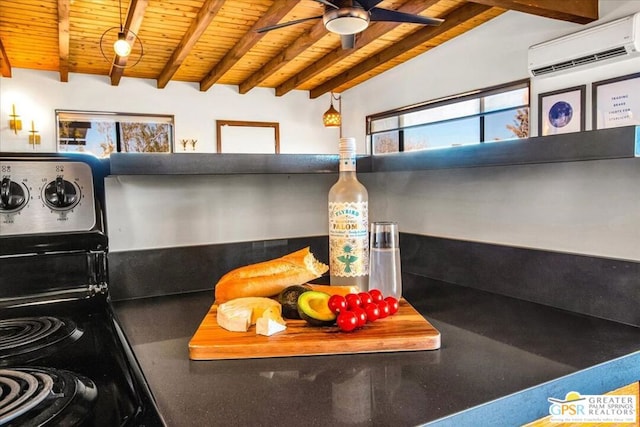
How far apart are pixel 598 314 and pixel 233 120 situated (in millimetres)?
5257

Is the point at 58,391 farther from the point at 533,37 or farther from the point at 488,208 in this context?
the point at 533,37

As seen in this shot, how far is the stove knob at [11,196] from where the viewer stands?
85 cm

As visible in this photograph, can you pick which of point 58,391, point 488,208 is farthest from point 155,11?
point 58,391

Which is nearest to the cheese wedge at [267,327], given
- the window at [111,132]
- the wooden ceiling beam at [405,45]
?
the wooden ceiling beam at [405,45]

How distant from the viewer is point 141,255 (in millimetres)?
1066

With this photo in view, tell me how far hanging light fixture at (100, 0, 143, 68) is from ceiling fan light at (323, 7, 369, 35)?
1.58m

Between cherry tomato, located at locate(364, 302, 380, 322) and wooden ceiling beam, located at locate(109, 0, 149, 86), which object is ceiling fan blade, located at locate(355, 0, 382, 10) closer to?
wooden ceiling beam, located at locate(109, 0, 149, 86)

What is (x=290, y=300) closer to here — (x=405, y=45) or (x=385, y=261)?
(x=385, y=261)

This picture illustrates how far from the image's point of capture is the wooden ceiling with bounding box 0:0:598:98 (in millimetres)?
3193

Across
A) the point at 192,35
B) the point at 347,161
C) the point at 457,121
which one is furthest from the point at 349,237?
the point at 457,121

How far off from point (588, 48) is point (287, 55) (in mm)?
2654

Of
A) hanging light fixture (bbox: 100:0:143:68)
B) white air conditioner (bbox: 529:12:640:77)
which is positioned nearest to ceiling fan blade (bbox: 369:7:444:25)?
white air conditioner (bbox: 529:12:640:77)

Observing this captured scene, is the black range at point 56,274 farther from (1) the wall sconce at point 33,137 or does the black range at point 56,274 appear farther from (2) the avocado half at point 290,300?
(1) the wall sconce at point 33,137

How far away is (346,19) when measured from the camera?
230cm
